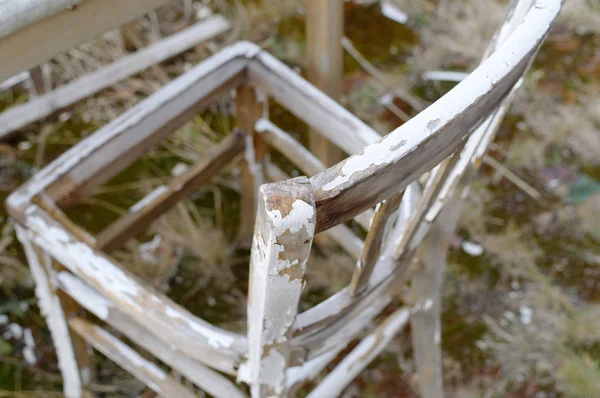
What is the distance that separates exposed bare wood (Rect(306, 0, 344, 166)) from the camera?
1.25 meters

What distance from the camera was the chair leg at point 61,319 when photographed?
1.02m

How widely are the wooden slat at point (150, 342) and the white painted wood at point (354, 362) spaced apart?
0.56 feet

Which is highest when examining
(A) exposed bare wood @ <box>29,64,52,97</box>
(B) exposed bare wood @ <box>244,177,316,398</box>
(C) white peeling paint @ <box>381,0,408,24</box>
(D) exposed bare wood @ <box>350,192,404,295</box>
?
(C) white peeling paint @ <box>381,0,408,24</box>

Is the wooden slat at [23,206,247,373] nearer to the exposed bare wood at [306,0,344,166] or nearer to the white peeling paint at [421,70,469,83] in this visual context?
the exposed bare wood at [306,0,344,166]

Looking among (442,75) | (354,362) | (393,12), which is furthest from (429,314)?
(393,12)

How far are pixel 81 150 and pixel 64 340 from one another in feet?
1.24

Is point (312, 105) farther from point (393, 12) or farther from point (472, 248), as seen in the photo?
point (393, 12)

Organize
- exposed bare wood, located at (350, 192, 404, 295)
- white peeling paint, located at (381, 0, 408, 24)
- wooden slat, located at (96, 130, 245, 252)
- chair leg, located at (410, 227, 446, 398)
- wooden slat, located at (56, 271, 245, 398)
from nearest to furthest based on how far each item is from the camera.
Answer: exposed bare wood, located at (350, 192, 404, 295)
wooden slat, located at (56, 271, 245, 398)
chair leg, located at (410, 227, 446, 398)
wooden slat, located at (96, 130, 245, 252)
white peeling paint, located at (381, 0, 408, 24)

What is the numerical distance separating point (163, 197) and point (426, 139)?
841 millimetres

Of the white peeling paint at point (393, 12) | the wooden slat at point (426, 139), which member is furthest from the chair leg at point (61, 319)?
the white peeling paint at point (393, 12)

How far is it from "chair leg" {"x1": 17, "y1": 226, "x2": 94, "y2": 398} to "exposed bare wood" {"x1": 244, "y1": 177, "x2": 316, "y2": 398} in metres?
0.45

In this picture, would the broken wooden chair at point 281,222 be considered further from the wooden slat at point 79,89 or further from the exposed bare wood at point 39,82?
the exposed bare wood at point 39,82

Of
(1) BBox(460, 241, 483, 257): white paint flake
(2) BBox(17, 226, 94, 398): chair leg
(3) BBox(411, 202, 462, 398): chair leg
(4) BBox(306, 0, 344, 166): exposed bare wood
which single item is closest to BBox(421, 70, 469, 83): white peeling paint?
(1) BBox(460, 241, 483, 257): white paint flake

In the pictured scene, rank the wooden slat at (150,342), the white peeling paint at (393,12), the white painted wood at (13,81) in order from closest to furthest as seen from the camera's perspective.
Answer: the wooden slat at (150,342) → the white painted wood at (13,81) → the white peeling paint at (393,12)
